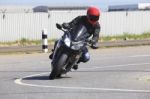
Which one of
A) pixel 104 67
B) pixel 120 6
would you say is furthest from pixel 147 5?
pixel 104 67

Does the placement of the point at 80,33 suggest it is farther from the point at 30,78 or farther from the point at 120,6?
the point at 120,6

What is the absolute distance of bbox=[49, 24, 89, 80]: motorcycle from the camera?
46.9 feet

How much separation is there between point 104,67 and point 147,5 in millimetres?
58772

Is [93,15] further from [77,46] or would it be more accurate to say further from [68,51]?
[68,51]

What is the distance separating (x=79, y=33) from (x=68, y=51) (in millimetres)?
578

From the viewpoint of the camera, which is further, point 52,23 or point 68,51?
point 52,23

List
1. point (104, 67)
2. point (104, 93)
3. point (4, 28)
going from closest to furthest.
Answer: point (104, 93) < point (104, 67) < point (4, 28)

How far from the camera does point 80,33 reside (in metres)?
14.6

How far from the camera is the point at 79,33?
576 inches

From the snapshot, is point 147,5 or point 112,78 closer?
point 112,78

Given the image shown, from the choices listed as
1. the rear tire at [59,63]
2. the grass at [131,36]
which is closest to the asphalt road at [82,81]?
the rear tire at [59,63]

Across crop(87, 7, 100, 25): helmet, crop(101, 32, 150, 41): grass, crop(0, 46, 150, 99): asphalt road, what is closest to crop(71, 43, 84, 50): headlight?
crop(87, 7, 100, 25): helmet

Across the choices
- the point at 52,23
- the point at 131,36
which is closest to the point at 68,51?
the point at 52,23

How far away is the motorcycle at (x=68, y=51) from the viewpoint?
46.9 feet
